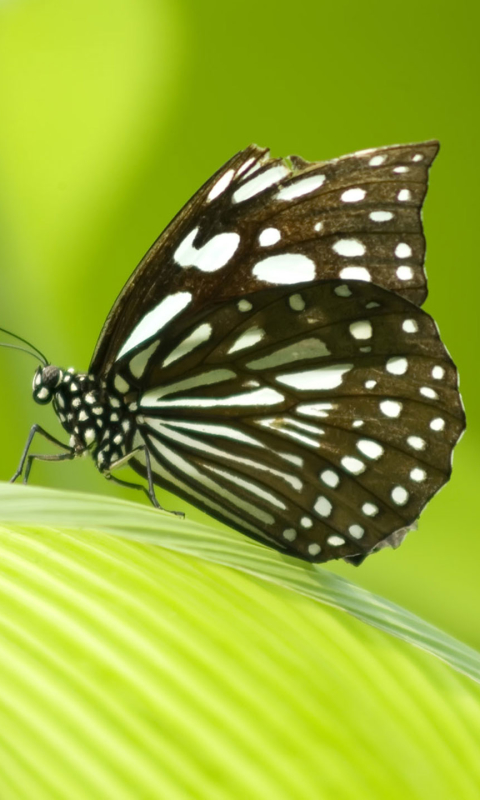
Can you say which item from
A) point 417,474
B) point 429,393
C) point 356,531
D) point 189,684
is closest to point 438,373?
point 429,393

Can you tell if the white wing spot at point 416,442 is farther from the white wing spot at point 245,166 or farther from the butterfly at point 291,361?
the white wing spot at point 245,166

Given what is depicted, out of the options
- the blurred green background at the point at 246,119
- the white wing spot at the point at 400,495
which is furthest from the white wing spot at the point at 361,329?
the blurred green background at the point at 246,119

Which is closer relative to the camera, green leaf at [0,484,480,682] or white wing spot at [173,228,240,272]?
green leaf at [0,484,480,682]

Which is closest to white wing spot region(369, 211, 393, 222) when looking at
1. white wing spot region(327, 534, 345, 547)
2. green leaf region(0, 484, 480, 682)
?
white wing spot region(327, 534, 345, 547)

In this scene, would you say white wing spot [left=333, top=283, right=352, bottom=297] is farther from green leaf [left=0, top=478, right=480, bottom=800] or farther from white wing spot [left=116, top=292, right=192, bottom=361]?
green leaf [left=0, top=478, right=480, bottom=800]

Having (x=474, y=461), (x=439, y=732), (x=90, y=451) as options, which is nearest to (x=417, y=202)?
(x=90, y=451)

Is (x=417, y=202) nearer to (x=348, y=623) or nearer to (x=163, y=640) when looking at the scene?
(x=348, y=623)
